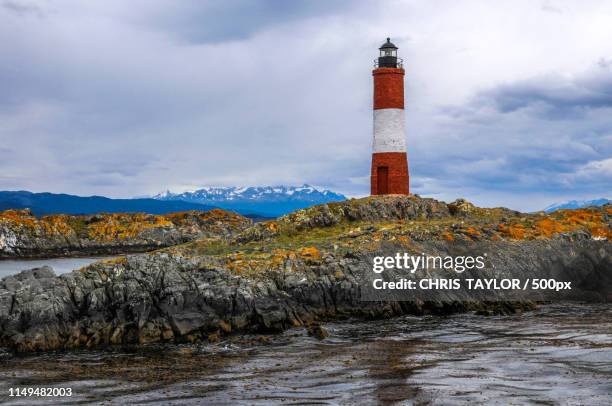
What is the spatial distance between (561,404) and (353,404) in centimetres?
547

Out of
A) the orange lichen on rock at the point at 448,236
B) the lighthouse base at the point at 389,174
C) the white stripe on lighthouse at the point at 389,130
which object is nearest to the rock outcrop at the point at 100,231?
the lighthouse base at the point at 389,174

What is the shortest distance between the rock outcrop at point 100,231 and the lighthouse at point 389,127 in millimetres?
36828

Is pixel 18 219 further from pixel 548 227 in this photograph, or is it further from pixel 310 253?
pixel 548 227

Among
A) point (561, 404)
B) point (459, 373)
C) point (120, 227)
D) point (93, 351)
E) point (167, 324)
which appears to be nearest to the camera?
point (561, 404)

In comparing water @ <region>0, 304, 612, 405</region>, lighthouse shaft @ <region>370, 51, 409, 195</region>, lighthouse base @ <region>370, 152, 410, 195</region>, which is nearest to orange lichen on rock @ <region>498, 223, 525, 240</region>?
lighthouse base @ <region>370, 152, 410, 195</region>

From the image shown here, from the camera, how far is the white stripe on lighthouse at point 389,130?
169ft

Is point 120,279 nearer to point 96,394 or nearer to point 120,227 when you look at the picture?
point 96,394

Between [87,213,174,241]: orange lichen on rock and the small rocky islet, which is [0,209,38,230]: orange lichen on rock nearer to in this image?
[87,213,174,241]: orange lichen on rock

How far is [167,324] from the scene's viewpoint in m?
30.4

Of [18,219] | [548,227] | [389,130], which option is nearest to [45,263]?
[18,219]

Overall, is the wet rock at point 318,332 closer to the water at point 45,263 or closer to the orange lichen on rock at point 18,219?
the water at point 45,263

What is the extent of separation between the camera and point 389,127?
5166 centimetres

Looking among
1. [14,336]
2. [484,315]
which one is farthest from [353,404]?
[484,315]

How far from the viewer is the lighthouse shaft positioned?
51.5 m
